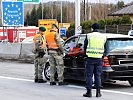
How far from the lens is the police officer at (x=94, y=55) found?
10.4 m

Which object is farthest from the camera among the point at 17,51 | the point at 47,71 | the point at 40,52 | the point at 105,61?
the point at 17,51

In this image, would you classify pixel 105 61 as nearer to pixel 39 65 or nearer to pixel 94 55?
pixel 94 55

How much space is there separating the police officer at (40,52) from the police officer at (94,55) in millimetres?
2957

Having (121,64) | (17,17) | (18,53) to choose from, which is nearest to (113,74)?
(121,64)

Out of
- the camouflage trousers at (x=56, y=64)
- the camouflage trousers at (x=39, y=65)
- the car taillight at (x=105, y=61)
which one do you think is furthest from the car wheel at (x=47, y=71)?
the car taillight at (x=105, y=61)

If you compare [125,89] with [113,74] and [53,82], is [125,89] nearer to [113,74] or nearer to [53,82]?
[113,74]

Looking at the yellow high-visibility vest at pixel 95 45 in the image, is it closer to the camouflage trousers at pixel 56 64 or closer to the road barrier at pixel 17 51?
the camouflage trousers at pixel 56 64

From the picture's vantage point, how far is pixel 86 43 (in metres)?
10.5

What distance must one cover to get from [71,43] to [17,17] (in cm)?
1608

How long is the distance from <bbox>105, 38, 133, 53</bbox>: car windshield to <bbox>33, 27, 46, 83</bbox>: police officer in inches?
95.0

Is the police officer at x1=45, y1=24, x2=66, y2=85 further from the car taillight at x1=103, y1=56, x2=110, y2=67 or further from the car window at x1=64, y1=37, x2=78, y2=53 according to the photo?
the car taillight at x1=103, y1=56, x2=110, y2=67

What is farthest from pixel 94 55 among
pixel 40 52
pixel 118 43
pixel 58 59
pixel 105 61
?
pixel 40 52

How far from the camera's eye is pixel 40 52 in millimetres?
13391

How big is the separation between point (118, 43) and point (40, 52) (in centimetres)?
277
